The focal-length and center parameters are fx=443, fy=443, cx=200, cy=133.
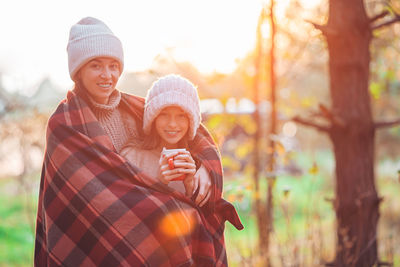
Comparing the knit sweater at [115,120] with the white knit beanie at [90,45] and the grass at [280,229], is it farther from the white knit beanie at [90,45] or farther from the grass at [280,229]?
the grass at [280,229]

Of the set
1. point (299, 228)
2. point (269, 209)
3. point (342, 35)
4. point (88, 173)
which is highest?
point (342, 35)

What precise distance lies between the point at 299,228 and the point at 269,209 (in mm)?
6564

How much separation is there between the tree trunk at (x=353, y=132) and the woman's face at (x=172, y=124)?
73.4 inches

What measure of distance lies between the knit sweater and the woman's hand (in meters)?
0.30

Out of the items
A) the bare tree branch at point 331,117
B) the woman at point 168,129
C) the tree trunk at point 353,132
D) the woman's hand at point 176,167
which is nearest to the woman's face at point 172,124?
the woman at point 168,129

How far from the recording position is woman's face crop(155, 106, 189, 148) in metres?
2.01

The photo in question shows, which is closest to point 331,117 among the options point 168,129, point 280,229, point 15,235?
point 168,129

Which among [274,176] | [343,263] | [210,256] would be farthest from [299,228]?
[210,256]

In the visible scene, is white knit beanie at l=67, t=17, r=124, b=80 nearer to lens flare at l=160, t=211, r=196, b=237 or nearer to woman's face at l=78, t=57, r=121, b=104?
woman's face at l=78, t=57, r=121, b=104

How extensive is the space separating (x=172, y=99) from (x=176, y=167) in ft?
1.00

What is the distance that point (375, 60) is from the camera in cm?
Answer: 473

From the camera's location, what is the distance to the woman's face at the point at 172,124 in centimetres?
201

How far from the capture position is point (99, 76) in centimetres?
197

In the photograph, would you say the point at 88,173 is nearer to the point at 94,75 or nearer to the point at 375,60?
the point at 94,75
